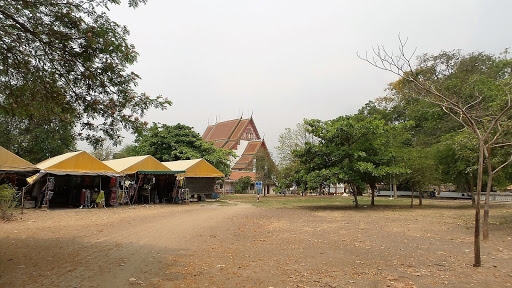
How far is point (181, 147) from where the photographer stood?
32250 millimetres

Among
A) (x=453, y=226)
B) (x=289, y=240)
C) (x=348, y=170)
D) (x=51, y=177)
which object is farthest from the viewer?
(x=348, y=170)

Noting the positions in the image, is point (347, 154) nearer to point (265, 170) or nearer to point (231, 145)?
point (265, 170)

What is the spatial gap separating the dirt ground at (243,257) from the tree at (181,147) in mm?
20726

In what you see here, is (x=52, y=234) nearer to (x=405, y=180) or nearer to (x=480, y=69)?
(x=405, y=180)

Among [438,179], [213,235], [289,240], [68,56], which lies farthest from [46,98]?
[438,179]

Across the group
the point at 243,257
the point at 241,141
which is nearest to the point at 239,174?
the point at 241,141

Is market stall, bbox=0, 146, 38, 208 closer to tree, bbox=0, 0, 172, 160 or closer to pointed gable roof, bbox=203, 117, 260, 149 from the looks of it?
tree, bbox=0, 0, 172, 160

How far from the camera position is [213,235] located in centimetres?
973

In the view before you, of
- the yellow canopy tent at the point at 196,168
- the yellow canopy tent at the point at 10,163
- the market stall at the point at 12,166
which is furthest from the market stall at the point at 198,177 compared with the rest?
the yellow canopy tent at the point at 10,163

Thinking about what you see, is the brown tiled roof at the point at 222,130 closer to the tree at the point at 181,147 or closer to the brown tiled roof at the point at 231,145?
the brown tiled roof at the point at 231,145

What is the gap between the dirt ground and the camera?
17.5 feet

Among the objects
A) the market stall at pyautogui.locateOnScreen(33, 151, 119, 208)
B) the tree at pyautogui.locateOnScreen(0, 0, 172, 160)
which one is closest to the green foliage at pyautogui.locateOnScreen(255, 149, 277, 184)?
the market stall at pyautogui.locateOnScreen(33, 151, 119, 208)

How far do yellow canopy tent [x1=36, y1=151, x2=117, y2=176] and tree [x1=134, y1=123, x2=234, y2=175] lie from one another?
42.1 feet

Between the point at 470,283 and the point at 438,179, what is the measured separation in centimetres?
1813
